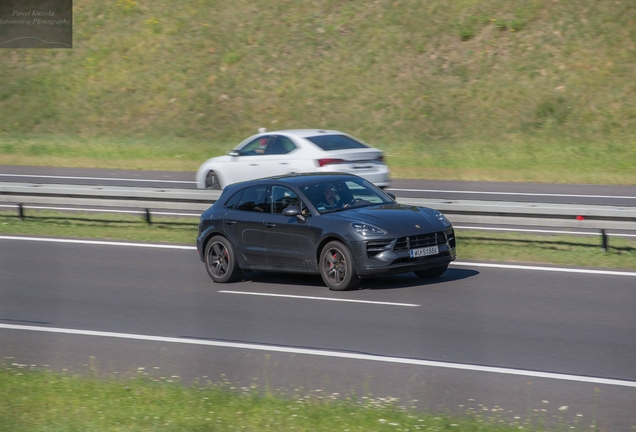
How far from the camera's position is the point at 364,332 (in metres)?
9.91

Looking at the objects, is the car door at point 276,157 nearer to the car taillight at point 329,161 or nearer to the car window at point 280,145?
the car window at point 280,145

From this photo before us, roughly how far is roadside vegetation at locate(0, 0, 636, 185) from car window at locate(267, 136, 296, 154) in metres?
7.48

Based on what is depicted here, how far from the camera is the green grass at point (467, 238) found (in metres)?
14.4

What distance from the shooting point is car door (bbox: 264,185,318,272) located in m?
12.6

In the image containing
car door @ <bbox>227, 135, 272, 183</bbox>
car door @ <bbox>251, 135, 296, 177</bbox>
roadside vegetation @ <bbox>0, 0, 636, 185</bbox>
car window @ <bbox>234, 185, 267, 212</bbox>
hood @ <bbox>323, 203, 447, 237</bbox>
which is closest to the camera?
hood @ <bbox>323, 203, 447, 237</bbox>

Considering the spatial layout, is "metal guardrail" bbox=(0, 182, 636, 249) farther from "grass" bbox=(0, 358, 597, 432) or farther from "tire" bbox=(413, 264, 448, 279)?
"grass" bbox=(0, 358, 597, 432)

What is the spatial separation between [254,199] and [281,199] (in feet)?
1.79

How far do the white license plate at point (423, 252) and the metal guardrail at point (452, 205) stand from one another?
122 inches

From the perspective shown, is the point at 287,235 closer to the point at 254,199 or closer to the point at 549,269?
the point at 254,199

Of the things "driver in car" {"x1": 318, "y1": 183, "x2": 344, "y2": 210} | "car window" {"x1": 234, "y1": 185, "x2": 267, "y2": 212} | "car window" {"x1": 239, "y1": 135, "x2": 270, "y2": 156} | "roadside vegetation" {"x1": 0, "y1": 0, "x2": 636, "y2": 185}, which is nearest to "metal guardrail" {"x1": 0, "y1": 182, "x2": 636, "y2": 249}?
"car window" {"x1": 239, "y1": 135, "x2": 270, "y2": 156}

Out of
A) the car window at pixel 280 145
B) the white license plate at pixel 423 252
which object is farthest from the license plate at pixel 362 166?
the white license plate at pixel 423 252

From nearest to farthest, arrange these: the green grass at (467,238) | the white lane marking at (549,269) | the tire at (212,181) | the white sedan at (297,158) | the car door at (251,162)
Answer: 1. the white lane marking at (549,269)
2. the green grass at (467,238)
3. the white sedan at (297,158)
4. the car door at (251,162)
5. the tire at (212,181)

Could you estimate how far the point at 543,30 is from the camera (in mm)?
34844

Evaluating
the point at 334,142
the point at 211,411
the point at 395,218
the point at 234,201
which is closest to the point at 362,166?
the point at 334,142
